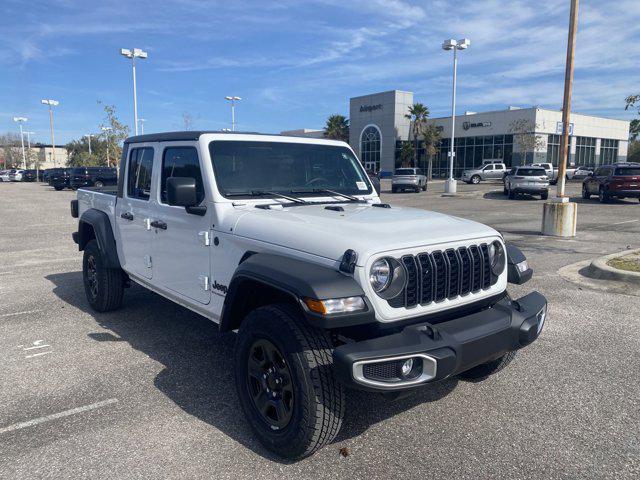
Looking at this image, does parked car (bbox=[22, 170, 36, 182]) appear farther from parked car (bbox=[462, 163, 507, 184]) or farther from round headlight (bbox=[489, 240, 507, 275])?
round headlight (bbox=[489, 240, 507, 275])

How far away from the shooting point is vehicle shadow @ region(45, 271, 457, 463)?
3.55 m

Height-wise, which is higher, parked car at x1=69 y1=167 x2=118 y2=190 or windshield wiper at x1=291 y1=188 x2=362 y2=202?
windshield wiper at x1=291 y1=188 x2=362 y2=202

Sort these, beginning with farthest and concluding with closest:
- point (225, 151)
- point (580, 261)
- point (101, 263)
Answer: point (580, 261) → point (101, 263) → point (225, 151)

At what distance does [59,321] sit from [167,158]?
2583mm

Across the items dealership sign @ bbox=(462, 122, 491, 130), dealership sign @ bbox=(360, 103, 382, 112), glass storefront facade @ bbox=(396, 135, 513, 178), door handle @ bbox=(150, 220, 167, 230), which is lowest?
door handle @ bbox=(150, 220, 167, 230)

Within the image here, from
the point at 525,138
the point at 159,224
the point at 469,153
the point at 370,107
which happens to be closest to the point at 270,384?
the point at 159,224

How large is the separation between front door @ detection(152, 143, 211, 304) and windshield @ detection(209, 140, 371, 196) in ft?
0.74

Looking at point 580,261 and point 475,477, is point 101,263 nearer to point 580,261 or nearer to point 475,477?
point 475,477

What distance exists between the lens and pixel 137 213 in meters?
5.02

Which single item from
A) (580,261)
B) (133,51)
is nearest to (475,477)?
(580,261)

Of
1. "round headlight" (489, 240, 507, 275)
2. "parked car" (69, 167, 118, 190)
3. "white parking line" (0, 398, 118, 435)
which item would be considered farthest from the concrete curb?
"parked car" (69, 167, 118, 190)

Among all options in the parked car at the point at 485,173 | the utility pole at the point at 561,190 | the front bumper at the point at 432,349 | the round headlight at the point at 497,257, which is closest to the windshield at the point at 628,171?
the utility pole at the point at 561,190

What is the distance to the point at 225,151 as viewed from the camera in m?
4.15

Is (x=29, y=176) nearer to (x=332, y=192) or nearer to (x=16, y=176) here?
(x=16, y=176)
